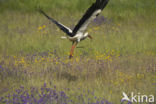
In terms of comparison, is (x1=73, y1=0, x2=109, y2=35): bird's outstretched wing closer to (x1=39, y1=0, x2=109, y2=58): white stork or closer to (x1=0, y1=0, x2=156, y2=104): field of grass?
(x1=39, y1=0, x2=109, y2=58): white stork

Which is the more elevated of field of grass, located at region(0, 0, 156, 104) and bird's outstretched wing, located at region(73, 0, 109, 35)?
bird's outstretched wing, located at region(73, 0, 109, 35)

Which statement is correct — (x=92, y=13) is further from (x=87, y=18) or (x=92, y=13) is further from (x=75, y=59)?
(x=75, y=59)

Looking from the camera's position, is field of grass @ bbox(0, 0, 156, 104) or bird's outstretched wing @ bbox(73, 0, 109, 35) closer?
field of grass @ bbox(0, 0, 156, 104)

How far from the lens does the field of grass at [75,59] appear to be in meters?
4.68

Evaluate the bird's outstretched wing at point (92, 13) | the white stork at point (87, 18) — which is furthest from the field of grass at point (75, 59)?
the bird's outstretched wing at point (92, 13)

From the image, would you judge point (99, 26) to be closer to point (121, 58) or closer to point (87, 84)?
point (121, 58)

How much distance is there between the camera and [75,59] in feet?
21.8

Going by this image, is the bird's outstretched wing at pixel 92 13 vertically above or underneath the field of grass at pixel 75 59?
above

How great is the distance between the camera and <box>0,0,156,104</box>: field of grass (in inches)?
184

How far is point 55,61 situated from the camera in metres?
6.45

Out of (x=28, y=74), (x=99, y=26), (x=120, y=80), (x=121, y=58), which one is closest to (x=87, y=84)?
(x=120, y=80)

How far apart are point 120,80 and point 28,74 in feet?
6.23

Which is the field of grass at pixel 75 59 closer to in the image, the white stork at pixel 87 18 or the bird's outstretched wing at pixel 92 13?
the white stork at pixel 87 18

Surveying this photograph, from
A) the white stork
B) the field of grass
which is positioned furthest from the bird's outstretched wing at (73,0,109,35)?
the field of grass
